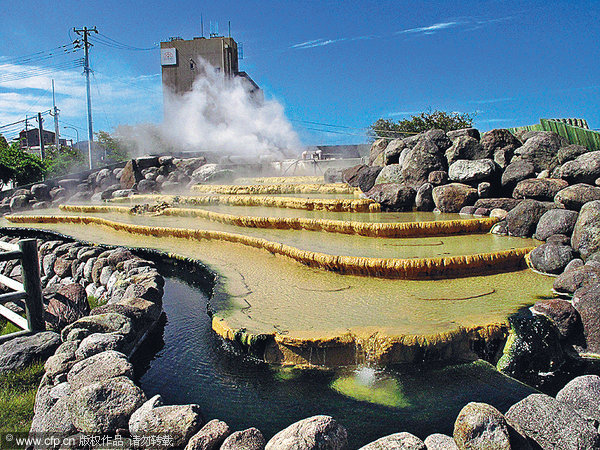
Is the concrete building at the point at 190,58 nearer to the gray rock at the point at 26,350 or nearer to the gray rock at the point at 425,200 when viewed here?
the gray rock at the point at 425,200

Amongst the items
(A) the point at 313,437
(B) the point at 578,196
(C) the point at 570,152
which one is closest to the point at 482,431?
(A) the point at 313,437

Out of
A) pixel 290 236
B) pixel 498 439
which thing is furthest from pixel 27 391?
pixel 290 236

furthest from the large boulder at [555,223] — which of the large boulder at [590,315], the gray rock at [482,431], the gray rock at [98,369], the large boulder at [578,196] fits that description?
the gray rock at [98,369]

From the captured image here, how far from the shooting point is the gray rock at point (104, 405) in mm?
2787

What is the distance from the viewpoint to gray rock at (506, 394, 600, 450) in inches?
95.2

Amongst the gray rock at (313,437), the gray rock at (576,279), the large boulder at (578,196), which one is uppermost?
the large boulder at (578,196)

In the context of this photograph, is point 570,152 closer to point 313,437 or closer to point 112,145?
point 313,437

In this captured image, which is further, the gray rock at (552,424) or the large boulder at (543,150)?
the large boulder at (543,150)

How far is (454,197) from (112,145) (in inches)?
1461

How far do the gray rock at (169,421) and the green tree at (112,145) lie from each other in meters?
39.5

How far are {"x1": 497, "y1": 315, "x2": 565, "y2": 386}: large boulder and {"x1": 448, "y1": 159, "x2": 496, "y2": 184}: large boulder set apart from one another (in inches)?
247

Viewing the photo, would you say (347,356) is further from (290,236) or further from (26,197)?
(26,197)

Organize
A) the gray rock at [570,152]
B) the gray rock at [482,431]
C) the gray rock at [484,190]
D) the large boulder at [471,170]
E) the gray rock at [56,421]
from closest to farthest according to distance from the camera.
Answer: the gray rock at [482,431] < the gray rock at [56,421] < the gray rock at [570,152] < the gray rock at [484,190] < the large boulder at [471,170]

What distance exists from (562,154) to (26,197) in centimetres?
2049
